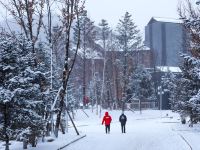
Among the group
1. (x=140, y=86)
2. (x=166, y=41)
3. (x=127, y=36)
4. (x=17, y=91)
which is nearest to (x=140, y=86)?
(x=140, y=86)

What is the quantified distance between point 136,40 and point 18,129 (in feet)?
191

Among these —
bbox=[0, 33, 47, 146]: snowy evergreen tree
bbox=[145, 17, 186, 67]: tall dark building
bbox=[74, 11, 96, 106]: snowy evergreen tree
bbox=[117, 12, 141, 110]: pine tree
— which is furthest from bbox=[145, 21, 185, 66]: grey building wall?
bbox=[0, 33, 47, 146]: snowy evergreen tree

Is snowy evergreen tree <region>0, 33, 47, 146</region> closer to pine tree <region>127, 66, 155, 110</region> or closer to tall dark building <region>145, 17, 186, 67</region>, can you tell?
pine tree <region>127, 66, 155, 110</region>

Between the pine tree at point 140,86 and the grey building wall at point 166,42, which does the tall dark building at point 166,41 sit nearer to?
the grey building wall at point 166,42

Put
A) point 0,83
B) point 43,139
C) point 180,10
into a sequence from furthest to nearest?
point 180,10 < point 43,139 < point 0,83

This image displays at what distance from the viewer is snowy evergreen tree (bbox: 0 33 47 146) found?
59.5 ft

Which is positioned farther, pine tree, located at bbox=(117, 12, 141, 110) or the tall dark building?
the tall dark building

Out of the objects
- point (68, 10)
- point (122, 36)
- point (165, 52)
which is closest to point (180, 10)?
point (68, 10)

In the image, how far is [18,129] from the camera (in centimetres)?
1864

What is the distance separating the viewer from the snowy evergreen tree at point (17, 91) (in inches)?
714

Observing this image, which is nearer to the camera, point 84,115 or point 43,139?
point 43,139

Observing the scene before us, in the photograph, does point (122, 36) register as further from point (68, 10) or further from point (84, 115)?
point (68, 10)

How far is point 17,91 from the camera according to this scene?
1814 centimetres

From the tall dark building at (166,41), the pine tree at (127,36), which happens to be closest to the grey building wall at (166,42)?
the tall dark building at (166,41)
